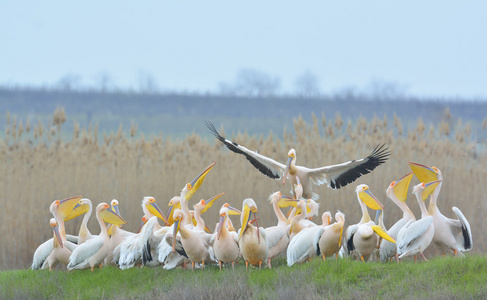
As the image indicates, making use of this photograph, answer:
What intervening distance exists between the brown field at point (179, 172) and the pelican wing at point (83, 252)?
7.17ft

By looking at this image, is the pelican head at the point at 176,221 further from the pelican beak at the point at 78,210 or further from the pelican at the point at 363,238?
the pelican at the point at 363,238

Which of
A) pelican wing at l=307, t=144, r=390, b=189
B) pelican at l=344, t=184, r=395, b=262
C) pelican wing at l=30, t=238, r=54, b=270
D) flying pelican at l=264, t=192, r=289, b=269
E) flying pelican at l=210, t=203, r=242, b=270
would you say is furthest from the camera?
pelican wing at l=307, t=144, r=390, b=189

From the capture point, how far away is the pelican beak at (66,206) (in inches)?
337

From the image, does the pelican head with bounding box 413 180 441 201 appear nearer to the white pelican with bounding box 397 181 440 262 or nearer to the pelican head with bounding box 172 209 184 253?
the white pelican with bounding box 397 181 440 262

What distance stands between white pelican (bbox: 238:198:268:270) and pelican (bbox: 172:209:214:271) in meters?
0.41

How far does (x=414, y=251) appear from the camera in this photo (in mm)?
→ 7301

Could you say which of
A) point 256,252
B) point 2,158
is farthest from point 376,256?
point 2,158

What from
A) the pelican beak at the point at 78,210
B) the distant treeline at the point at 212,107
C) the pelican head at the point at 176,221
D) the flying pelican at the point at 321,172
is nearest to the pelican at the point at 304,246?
the pelican head at the point at 176,221

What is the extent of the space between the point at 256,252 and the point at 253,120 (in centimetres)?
2213

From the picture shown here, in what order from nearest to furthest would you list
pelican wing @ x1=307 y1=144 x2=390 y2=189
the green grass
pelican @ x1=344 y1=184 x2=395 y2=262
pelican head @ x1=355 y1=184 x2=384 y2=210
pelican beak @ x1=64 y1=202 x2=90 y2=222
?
the green grass → pelican @ x1=344 y1=184 x2=395 y2=262 → pelican head @ x1=355 y1=184 x2=384 y2=210 → pelican beak @ x1=64 y1=202 x2=90 y2=222 → pelican wing @ x1=307 y1=144 x2=390 y2=189

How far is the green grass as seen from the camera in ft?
21.4

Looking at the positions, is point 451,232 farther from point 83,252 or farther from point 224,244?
point 83,252

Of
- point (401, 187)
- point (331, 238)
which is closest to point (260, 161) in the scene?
point (401, 187)

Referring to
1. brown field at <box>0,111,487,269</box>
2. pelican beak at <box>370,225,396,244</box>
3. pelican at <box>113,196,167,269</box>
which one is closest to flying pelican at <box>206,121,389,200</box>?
brown field at <box>0,111,487,269</box>
